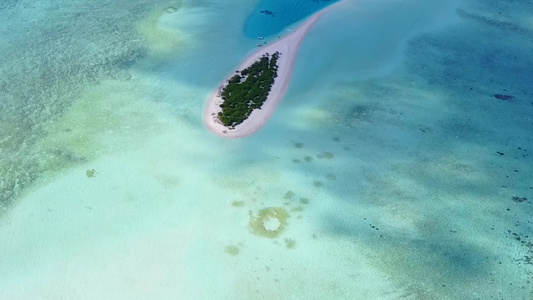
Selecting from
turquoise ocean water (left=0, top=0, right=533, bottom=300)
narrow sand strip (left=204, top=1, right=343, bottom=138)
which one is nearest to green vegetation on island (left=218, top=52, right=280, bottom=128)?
narrow sand strip (left=204, top=1, right=343, bottom=138)

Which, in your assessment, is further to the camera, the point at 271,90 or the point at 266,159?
the point at 271,90

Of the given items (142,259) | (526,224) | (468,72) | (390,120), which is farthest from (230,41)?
(526,224)

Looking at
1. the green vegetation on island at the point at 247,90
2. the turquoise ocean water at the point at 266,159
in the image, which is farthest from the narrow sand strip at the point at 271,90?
the turquoise ocean water at the point at 266,159

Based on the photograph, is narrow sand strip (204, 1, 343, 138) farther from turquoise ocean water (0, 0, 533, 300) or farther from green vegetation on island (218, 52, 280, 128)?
turquoise ocean water (0, 0, 533, 300)

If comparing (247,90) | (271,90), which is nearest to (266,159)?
(247,90)

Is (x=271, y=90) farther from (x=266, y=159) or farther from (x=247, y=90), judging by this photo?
(x=266, y=159)

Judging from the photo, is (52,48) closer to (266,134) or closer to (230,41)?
(230,41)
